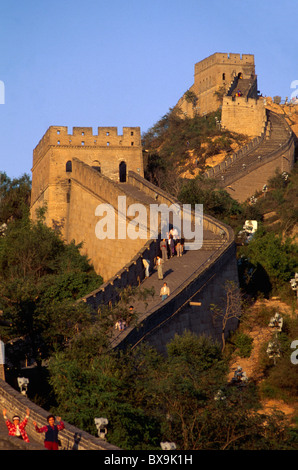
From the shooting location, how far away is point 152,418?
17.3m

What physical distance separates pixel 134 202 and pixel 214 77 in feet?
113

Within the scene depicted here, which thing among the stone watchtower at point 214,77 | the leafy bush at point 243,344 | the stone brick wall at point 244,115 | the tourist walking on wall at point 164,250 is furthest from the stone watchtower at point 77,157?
the stone watchtower at point 214,77

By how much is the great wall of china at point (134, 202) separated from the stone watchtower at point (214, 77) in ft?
11.8

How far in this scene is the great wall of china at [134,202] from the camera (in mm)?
23719

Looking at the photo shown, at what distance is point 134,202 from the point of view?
1240 inches

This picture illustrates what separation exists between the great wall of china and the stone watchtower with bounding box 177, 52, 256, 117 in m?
3.59

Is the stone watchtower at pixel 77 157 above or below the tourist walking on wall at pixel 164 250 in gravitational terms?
above

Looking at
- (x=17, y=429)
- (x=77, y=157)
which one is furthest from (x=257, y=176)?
(x=17, y=429)

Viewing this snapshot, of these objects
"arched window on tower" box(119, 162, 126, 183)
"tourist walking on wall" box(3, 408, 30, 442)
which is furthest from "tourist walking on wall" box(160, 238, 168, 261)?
"tourist walking on wall" box(3, 408, 30, 442)

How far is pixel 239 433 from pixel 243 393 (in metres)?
1.80

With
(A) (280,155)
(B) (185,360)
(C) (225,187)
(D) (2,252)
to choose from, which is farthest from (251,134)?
A: (B) (185,360)

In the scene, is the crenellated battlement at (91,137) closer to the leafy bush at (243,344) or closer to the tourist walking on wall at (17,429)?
the leafy bush at (243,344)

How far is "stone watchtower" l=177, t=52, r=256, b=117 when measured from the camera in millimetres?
63688

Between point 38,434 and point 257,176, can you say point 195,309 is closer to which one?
point 38,434
